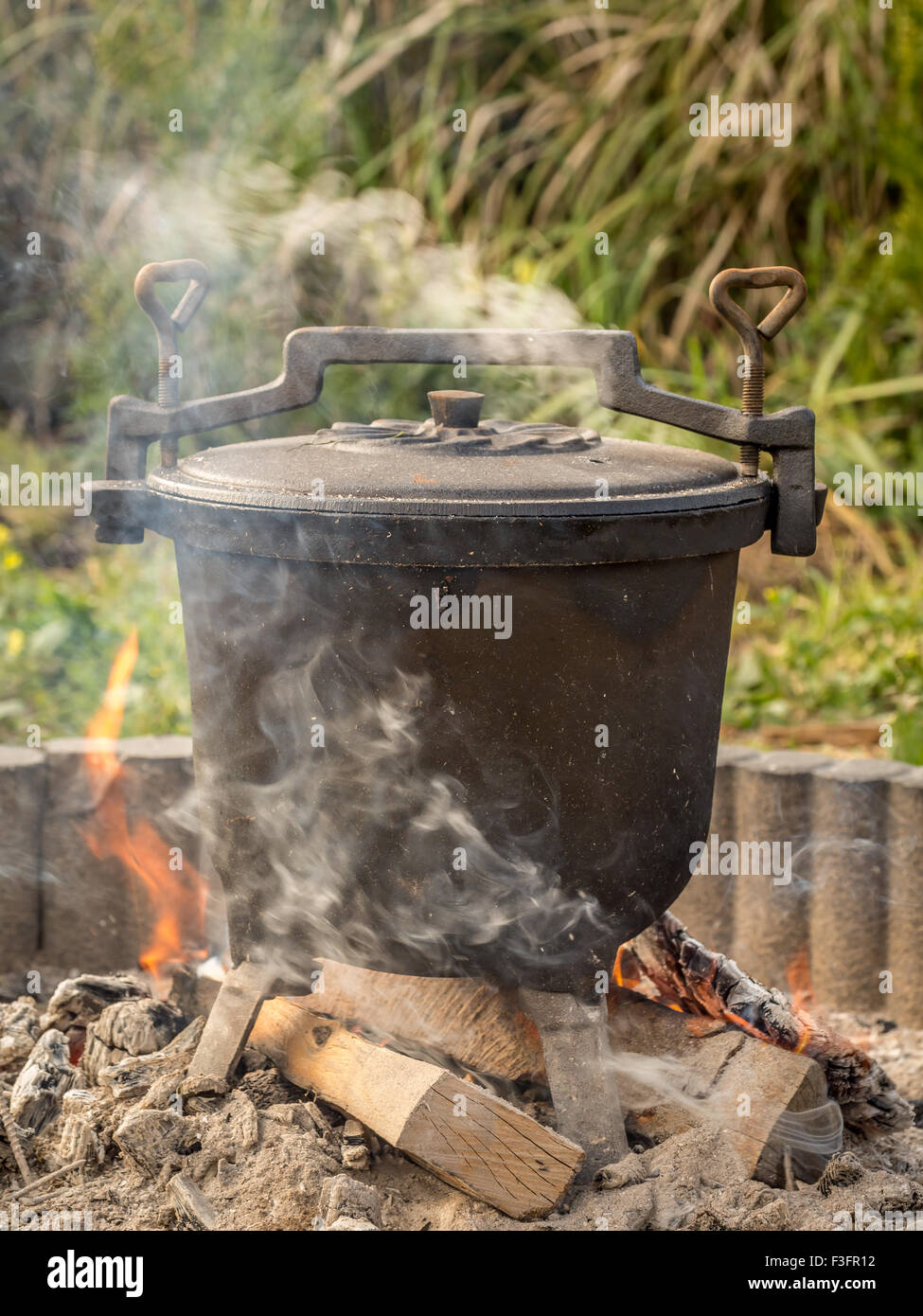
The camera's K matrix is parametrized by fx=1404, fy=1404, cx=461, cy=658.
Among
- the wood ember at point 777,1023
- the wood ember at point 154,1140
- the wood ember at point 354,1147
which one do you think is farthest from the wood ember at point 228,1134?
the wood ember at point 777,1023

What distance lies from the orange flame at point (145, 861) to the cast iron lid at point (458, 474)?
100cm

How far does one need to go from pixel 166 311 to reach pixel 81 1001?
3.97ft

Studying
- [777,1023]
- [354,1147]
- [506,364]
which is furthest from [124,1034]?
[506,364]

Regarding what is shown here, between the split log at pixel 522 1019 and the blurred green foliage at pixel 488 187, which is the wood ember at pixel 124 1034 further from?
the blurred green foliage at pixel 488 187

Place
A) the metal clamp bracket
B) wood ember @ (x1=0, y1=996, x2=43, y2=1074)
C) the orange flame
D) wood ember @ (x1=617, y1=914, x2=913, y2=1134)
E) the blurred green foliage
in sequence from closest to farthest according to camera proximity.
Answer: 1. the metal clamp bracket
2. wood ember @ (x1=617, y1=914, x2=913, y2=1134)
3. wood ember @ (x1=0, y1=996, x2=43, y2=1074)
4. the orange flame
5. the blurred green foliage

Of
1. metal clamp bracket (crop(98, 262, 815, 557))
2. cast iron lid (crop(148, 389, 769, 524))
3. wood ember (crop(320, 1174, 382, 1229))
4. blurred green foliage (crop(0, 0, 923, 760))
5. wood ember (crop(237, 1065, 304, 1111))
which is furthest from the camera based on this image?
blurred green foliage (crop(0, 0, 923, 760))

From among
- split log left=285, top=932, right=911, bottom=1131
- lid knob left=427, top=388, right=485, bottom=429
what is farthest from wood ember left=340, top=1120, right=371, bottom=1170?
lid knob left=427, top=388, right=485, bottom=429

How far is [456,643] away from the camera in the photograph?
6.18ft

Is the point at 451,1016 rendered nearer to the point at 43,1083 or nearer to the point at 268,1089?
the point at 268,1089

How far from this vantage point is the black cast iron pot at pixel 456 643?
186 centimetres

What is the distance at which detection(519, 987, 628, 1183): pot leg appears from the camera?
208cm

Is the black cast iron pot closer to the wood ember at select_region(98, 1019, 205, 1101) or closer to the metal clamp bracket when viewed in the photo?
the metal clamp bracket
